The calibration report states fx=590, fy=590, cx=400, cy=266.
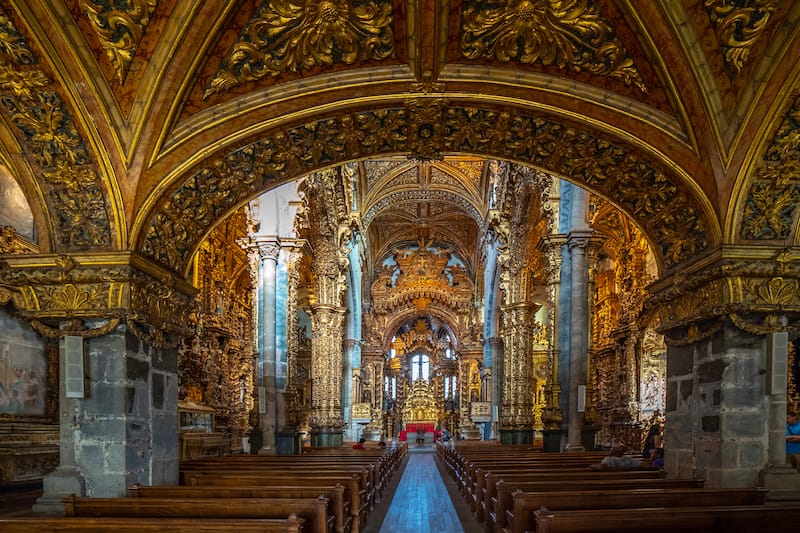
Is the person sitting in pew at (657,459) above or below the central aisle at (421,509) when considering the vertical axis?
above

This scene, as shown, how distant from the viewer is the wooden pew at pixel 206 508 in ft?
16.2

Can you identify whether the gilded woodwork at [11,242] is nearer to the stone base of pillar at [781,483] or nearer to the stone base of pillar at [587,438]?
the stone base of pillar at [587,438]

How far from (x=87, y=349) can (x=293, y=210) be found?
783 cm

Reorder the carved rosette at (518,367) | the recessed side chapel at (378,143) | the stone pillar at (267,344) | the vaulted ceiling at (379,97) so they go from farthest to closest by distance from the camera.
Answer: the carved rosette at (518,367)
the stone pillar at (267,344)
the recessed side chapel at (378,143)
the vaulted ceiling at (379,97)

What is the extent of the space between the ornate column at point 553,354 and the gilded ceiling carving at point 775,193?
652 centimetres

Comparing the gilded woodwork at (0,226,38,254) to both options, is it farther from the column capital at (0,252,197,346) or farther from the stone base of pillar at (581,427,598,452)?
the stone base of pillar at (581,427,598,452)

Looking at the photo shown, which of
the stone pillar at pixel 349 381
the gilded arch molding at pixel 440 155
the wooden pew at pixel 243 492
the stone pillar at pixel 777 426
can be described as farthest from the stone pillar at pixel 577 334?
the stone pillar at pixel 349 381

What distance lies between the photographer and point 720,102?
6.00m

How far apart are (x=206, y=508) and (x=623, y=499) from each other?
364 cm

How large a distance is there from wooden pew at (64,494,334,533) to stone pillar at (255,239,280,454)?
24.7 ft

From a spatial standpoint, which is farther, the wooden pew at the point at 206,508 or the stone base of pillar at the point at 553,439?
the stone base of pillar at the point at 553,439

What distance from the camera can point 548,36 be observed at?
19.8 ft

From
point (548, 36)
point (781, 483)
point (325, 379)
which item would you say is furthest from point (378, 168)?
point (781, 483)

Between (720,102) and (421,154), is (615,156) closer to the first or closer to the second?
(720,102)
